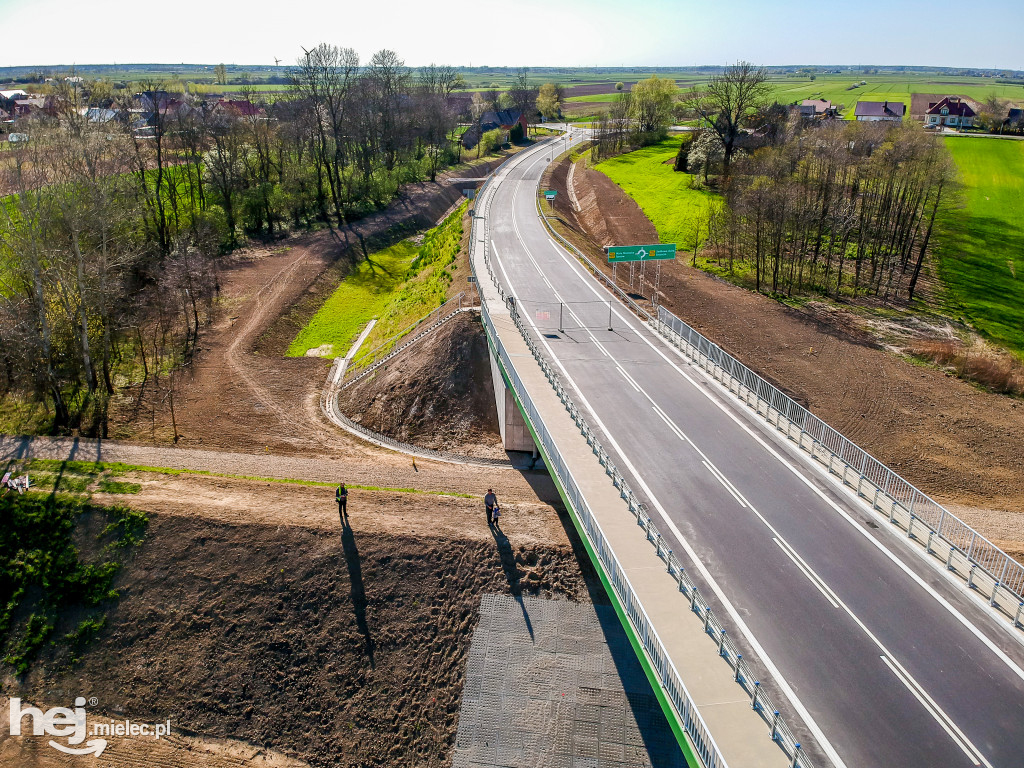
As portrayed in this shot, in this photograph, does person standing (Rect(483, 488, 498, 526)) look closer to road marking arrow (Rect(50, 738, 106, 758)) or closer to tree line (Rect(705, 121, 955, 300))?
road marking arrow (Rect(50, 738, 106, 758))

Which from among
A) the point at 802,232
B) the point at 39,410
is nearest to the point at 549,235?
the point at 802,232

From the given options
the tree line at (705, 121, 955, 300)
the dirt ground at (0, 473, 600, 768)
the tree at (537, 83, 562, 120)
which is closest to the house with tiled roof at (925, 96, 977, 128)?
the tree line at (705, 121, 955, 300)

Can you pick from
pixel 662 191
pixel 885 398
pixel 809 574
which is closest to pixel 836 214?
pixel 885 398

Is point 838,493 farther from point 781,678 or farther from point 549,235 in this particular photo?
point 549,235

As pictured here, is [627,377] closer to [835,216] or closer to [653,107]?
[835,216]

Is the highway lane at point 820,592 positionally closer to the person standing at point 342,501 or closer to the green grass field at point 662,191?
the person standing at point 342,501

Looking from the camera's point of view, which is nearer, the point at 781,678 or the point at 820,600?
the point at 781,678
